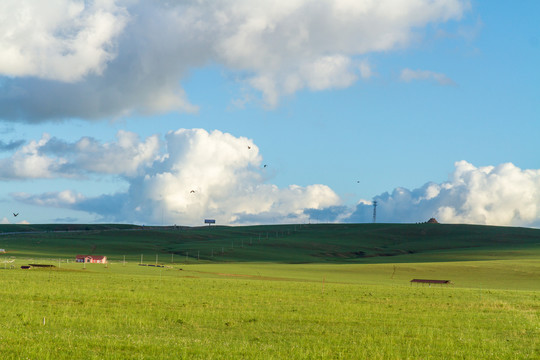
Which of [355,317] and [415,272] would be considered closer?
[355,317]

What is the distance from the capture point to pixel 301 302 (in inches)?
1703

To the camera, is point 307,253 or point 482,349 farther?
point 307,253

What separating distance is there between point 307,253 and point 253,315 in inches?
5552

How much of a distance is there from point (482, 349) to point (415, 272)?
8752cm

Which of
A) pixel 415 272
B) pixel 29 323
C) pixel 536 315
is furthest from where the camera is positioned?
pixel 415 272

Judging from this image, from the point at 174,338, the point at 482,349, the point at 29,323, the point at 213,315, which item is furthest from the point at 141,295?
the point at 482,349

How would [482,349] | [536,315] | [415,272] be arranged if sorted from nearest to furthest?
1. [482,349]
2. [536,315]
3. [415,272]

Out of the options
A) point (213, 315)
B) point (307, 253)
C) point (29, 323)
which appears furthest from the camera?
point (307, 253)

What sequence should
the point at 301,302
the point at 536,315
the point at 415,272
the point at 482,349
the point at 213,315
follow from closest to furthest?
the point at 482,349, the point at 213,315, the point at 536,315, the point at 301,302, the point at 415,272

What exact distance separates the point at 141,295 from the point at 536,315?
2789 cm

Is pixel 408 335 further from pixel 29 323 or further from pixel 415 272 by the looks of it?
pixel 415 272

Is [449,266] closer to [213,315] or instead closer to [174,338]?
[213,315]

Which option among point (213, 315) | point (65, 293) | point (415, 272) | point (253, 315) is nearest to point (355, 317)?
point (253, 315)

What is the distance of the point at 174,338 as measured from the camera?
24828 millimetres
